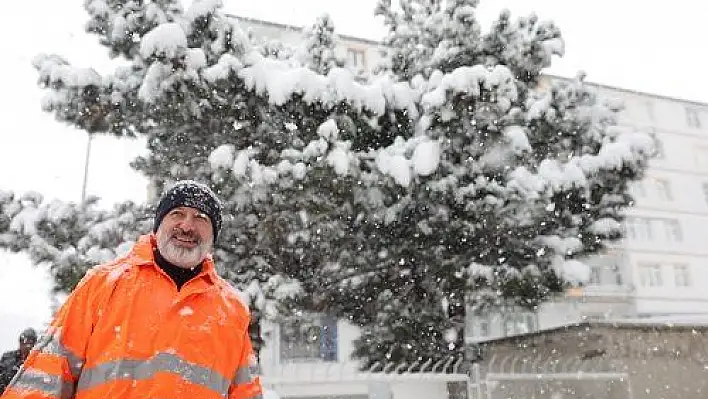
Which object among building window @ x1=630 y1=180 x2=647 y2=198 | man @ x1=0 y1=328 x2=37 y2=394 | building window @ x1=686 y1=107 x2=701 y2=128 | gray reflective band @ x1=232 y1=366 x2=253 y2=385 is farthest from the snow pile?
building window @ x1=686 y1=107 x2=701 y2=128

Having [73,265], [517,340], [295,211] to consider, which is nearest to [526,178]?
[517,340]

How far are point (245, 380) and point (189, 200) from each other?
74cm

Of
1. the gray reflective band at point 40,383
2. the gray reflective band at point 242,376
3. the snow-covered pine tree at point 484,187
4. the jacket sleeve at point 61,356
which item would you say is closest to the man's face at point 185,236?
the jacket sleeve at point 61,356

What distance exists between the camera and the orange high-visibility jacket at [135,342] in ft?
6.00

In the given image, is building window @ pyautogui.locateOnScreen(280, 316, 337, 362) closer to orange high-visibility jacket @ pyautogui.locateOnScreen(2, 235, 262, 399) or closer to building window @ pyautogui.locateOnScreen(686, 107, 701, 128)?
orange high-visibility jacket @ pyautogui.locateOnScreen(2, 235, 262, 399)

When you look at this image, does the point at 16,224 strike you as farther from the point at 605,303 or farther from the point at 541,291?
the point at 605,303

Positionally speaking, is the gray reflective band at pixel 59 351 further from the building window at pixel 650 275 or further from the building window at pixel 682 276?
the building window at pixel 682 276

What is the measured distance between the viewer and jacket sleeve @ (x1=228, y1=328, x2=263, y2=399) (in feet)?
7.27

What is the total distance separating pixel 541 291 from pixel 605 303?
2936 centimetres

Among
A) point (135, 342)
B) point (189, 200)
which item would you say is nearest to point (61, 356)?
point (135, 342)

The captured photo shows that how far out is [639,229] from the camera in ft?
125

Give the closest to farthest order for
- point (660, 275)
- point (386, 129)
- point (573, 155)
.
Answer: point (386, 129)
point (573, 155)
point (660, 275)

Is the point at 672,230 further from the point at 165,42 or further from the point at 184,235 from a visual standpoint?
the point at 184,235

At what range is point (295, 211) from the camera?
7234 mm
